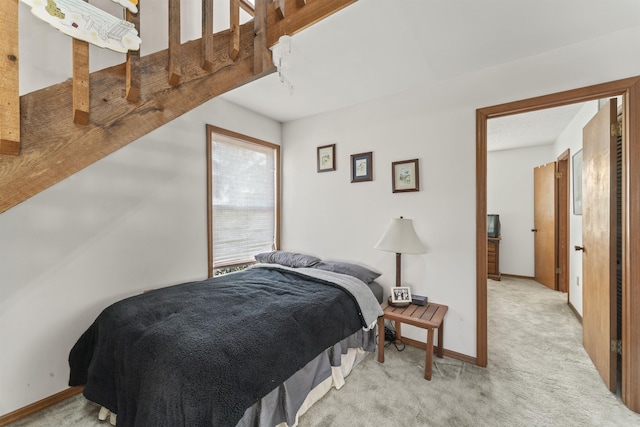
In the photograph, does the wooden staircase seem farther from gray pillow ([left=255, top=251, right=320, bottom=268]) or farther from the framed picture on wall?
the framed picture on wall

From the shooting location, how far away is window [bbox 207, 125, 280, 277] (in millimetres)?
2875

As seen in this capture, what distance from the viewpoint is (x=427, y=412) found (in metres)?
1.73

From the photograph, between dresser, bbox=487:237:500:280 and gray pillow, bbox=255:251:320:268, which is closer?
gray pillow, bbox=255:251:320:268

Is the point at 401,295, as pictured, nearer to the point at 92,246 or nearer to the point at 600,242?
the point at 600,242

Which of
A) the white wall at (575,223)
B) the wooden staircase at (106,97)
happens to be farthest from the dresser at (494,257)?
the wooden staircase at (106,97)

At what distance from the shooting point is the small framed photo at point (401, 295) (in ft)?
7.94

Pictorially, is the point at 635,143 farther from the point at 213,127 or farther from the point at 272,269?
the point at 213,127

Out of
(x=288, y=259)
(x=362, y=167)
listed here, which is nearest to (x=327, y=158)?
(x=362, y=167)

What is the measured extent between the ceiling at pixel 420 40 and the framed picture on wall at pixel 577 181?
2.01m

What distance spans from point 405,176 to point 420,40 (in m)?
1.14

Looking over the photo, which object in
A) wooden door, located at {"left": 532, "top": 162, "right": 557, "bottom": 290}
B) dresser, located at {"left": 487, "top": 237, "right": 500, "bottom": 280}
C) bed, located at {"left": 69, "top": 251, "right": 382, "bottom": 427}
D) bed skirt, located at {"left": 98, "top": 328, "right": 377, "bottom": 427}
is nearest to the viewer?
bed, located at {"left": 69, "top": 251, "right": 382, "bottom": 427}

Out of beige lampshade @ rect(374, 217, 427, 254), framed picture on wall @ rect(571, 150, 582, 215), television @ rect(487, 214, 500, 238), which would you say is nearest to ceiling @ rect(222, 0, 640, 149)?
beige lampshade @ rect(374, 217, 427, 254)

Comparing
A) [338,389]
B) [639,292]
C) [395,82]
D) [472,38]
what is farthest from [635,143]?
[338,389]

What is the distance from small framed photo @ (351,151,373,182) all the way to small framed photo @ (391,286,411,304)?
3.74ft
